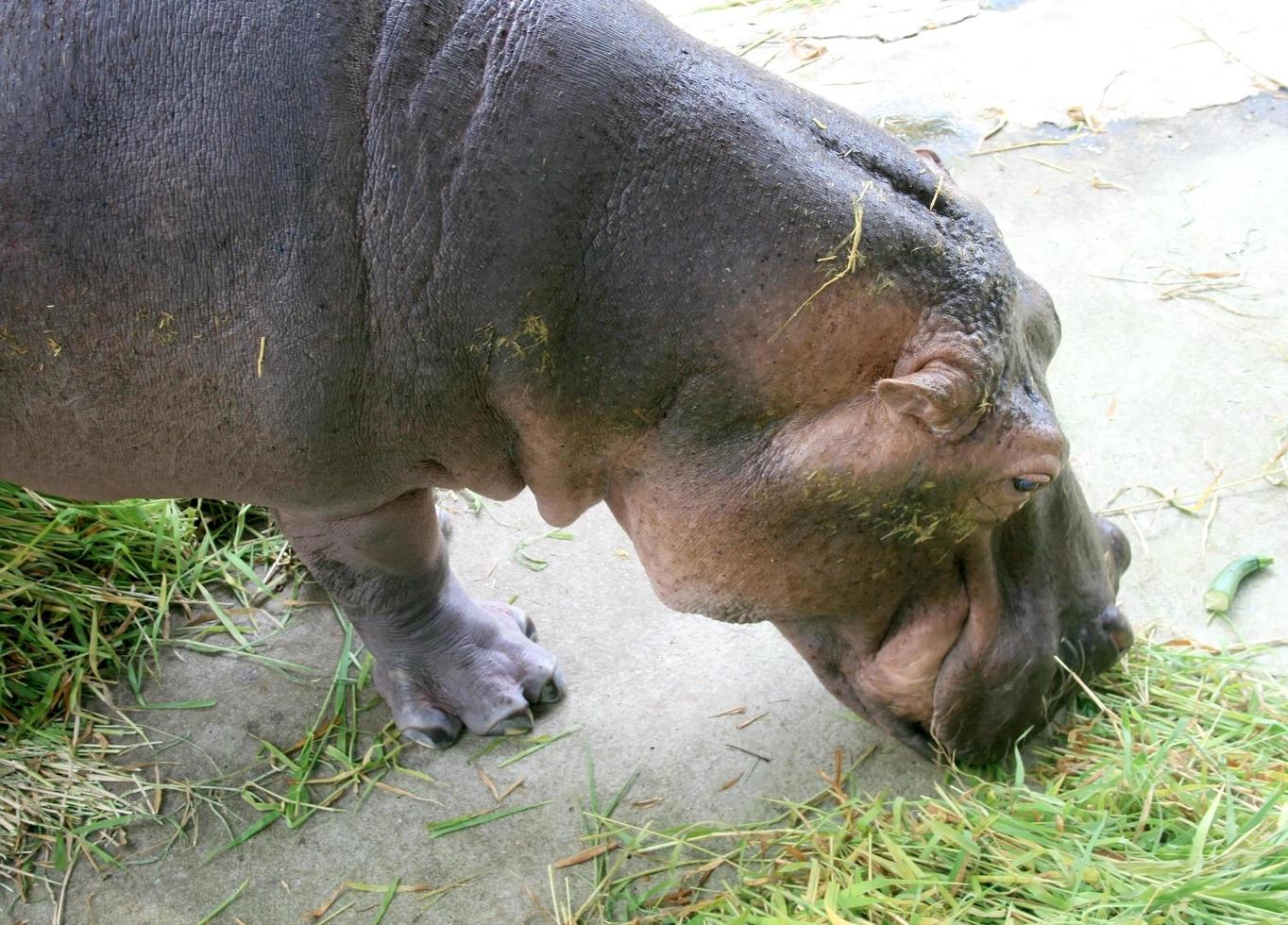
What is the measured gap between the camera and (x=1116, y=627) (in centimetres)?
225

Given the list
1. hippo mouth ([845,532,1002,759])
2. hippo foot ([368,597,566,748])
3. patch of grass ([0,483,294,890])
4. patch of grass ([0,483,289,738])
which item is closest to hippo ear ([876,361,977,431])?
hippo mouth ([845,532,1002,759])

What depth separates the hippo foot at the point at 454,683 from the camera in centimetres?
267

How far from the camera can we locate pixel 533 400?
1.77 m

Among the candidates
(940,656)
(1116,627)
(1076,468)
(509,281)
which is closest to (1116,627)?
(1116,627)

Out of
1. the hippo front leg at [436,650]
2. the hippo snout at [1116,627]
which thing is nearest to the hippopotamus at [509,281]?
the hippo snout at [1116,627]

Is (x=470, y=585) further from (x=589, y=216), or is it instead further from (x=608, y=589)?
(x=589, y=216)

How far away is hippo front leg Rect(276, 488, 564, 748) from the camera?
2.53 meters

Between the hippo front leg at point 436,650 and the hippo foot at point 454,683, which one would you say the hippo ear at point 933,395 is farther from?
the hippo foot at point 454,683

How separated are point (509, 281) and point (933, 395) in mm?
588

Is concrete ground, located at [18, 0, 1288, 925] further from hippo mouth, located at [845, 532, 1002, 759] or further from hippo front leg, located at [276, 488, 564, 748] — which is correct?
hippo mouth, located at [845, 532, 1002, 759]

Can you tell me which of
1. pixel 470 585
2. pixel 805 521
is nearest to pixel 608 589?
pixel 470 585

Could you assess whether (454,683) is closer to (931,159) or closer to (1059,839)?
(1059,839)

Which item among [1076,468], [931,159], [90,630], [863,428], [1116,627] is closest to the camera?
[863,428]

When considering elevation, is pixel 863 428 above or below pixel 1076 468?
above
